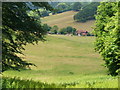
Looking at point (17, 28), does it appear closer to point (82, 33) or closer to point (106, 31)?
point (106, 31)

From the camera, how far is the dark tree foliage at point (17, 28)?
1062cm

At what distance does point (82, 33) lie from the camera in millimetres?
135625

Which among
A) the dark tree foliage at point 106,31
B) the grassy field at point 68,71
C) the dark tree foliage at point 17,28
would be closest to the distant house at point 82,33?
the grassy field at point 68,71

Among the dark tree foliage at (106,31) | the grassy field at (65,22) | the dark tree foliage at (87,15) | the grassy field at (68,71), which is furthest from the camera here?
the dark tree foliage at (87,15)

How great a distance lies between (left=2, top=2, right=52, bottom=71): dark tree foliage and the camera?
34.9 feet

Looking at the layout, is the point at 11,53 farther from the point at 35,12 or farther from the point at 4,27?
the point at 35,12

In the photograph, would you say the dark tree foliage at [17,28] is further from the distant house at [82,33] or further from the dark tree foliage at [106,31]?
the distant house at [82,33]

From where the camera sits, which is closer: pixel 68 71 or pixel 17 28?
pixel 17 28

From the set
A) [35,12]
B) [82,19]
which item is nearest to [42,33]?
[35,12]

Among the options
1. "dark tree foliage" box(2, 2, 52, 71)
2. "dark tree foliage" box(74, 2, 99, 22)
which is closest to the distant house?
"dark tree foliage" box(74, 2, 99, 22)

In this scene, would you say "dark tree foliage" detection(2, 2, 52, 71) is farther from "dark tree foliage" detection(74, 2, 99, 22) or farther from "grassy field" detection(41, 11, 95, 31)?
"dark tree foliage" detection(74, 2, 99, 22)

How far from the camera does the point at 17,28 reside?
1105cm

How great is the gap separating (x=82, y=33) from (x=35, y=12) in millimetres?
124410

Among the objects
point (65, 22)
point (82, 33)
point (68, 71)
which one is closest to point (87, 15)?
point (65, 22)
